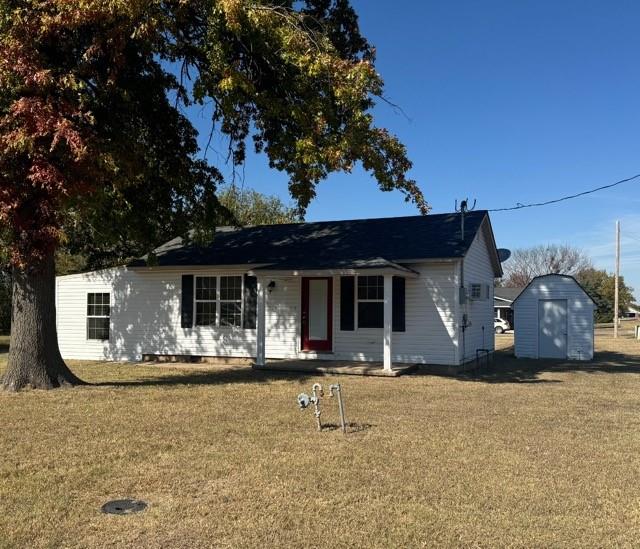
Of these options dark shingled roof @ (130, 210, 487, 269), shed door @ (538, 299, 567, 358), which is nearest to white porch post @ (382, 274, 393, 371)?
dark shingled roof @ (130, 210, 487, 269)

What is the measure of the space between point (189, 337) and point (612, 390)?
10.5 meters

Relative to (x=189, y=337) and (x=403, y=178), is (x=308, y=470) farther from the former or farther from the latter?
(x=189, y=337)

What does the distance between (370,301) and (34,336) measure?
7.69 metres

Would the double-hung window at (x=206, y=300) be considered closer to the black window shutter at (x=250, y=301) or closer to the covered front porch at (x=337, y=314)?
the black window shutter at (x=250, y=301)

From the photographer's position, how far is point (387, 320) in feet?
44.3

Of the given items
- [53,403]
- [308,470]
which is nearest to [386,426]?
[308,470]

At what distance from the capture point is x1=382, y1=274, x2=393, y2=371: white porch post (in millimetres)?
13402

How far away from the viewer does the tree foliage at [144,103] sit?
9.10 metres

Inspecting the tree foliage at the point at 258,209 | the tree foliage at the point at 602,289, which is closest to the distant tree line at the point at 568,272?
the tree foliage at the point at 602,289

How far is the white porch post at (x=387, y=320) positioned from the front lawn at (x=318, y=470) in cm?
266

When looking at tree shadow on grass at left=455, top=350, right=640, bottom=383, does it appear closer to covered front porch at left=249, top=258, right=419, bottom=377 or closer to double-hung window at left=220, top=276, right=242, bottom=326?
covered front porch at left=249, top=258, right=419, bottom=377

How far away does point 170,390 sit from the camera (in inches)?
438

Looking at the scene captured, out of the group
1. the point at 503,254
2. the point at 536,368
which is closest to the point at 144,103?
the point at 536,368

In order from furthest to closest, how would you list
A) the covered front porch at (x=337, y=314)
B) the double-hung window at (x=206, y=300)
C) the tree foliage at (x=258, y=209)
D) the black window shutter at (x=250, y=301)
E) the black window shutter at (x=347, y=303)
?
the tree foliage at (x=258, y=209), the double-hung window at (x=206, y=300), the black window shutter at (x=250, y=301), the black window shutter at (x=347, y=303), the covered front porch at (x=337, y=314)
